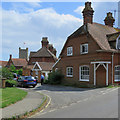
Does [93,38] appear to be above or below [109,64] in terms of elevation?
above

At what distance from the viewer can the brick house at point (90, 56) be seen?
811 inches

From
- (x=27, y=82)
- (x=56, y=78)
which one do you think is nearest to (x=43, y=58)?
(x=56, y=78)

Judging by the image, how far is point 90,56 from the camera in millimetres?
21547

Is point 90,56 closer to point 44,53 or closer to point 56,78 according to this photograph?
point 56,78

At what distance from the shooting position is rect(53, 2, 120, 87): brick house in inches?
811

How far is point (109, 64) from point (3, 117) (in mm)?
16413

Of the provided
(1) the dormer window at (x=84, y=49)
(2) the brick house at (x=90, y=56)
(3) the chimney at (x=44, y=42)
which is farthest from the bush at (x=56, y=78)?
(3) the chimney at (x=44, y=42)

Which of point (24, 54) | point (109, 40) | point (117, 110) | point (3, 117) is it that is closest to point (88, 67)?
point (109, 40)

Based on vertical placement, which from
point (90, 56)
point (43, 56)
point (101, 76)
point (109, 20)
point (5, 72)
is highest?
point (109, 20)

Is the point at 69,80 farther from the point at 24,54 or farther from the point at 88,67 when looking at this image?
the point at 24,54

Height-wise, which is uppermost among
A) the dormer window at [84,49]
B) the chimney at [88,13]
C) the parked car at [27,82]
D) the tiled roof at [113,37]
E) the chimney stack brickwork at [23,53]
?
the chimney at [88,13]

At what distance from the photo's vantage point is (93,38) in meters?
21.5

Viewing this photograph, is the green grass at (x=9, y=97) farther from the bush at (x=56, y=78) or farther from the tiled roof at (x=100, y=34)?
the bush at (x=56, y=78)

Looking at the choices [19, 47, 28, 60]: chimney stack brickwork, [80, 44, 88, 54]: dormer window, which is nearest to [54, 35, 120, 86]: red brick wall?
[80, 44, 88, 54]: dormer window
